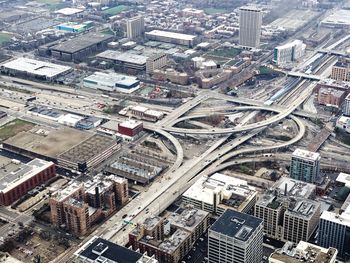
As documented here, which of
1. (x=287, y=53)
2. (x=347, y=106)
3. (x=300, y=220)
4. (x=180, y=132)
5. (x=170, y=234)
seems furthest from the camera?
(x=287, y=53)

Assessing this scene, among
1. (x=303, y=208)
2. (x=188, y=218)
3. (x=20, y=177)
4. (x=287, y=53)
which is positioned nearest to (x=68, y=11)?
(x=287, y=53)

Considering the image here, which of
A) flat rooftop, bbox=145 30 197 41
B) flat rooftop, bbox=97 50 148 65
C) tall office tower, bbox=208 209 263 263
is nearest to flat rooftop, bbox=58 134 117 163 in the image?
tall office tower, bbox=208 209 263 263

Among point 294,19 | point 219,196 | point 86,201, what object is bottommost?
point 86,201

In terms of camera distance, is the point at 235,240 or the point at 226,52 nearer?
the point at 235,240

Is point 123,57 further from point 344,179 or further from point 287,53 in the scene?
point 344,179

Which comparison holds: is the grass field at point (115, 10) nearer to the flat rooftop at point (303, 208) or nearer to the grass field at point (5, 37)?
the grass field at point (5, 37)

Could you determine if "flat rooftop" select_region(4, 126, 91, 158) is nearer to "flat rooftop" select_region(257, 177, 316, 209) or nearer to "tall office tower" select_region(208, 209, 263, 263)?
"flat rooftop" select_region(257, 177, 316, 209)
